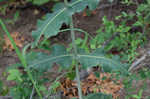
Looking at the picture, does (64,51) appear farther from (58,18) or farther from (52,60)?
(58,18)

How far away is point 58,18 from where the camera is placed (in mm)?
1212

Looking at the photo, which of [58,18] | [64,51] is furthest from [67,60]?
[58,18]

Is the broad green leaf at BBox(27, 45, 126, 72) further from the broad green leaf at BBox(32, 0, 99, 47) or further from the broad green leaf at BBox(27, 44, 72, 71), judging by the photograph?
the broad green leaf at BBox(32, 0, 99, 47)

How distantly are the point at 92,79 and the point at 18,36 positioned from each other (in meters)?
1.93

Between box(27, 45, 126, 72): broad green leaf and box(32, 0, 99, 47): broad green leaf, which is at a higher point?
box(32, 0, 99, 47): broad green leaf

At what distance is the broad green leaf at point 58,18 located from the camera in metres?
1.17

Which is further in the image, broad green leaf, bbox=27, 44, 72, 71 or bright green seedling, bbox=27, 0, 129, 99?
broad green leaf, bbox=27, 44, 72, 71

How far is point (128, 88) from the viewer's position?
1853 mm

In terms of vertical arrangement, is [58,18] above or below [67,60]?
above

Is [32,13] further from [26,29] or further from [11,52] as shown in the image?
[11,52]

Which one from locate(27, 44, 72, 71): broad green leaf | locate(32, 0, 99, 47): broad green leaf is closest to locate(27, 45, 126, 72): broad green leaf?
locate(27, 44, 72, 71): broad green leaf

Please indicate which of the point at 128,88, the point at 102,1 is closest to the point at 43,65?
the point at 128,88

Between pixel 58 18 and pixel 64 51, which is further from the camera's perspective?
pixel 64 51

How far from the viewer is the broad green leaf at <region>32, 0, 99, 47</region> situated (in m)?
1.17
